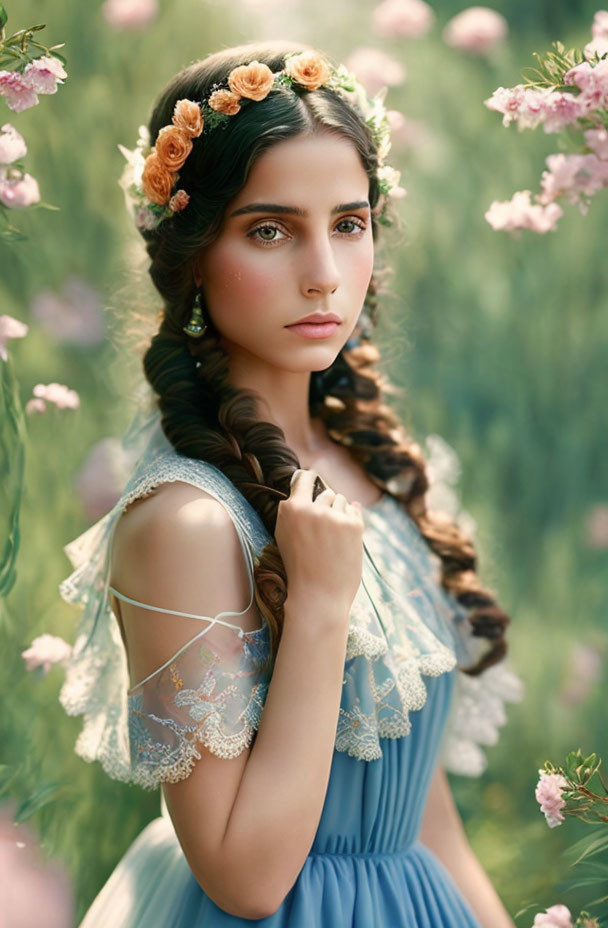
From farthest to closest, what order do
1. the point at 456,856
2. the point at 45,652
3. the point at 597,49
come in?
the point at 45,652, the point at 456,856, the point at 597,49

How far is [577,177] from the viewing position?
4.38 ft

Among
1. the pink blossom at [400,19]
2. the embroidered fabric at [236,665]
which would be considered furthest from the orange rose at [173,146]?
the pink blossom at [400,19]

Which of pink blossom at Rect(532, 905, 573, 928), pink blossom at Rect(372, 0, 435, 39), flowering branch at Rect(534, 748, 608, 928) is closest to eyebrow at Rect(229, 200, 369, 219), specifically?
flowering branch at Rect(534, 748, 608, 928)

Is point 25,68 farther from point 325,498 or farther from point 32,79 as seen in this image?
point 325,498

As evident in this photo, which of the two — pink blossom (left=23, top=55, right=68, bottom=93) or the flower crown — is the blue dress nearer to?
the flower crown

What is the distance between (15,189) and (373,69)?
3.36 feet

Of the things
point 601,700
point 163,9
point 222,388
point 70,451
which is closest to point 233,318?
point 222,388

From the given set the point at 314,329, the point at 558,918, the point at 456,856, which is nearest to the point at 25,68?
the point at 314,329

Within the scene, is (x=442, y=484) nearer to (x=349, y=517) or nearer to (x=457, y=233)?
(x=349, y=517)

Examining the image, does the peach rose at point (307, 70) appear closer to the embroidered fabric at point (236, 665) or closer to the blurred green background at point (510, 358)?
the embroidered fabric at point (236, 665)

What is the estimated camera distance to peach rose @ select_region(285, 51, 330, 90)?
4.13 ft

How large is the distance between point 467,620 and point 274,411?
1.42 ft

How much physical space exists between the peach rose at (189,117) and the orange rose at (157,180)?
0.18ft

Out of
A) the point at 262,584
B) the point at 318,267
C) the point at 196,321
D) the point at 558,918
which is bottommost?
the point at 558,918
